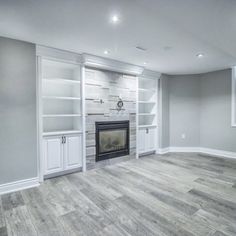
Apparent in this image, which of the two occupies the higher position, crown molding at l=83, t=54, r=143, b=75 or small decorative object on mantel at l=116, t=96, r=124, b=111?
crown molding at l=83, t=54, r=143, b=75

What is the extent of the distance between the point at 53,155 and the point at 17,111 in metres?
1.06

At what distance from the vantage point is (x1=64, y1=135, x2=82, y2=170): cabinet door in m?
3.48

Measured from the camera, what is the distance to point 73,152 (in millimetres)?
3568

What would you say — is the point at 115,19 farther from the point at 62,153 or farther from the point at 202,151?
the point at 202,151

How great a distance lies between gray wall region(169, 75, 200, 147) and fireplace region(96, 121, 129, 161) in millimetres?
1934

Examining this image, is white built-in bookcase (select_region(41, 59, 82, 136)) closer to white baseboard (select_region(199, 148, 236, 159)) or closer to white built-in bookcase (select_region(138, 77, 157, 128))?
white built-in bookcase (select_region(138, 77, 157, 128))

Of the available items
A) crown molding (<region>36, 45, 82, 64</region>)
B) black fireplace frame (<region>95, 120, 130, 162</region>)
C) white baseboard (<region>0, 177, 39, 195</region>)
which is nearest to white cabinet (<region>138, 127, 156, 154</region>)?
black fireplace frame (<region>95, 120, 130, 162</region>)

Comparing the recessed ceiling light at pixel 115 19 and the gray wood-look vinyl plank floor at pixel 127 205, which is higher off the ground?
the recessed ceiling light at pixel 115 19

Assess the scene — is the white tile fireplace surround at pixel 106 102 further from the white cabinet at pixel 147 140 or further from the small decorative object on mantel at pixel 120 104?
the white cabinet at pixel 147 140

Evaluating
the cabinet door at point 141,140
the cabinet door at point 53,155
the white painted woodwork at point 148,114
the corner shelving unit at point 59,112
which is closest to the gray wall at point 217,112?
the white painted woodwork at point 148,114

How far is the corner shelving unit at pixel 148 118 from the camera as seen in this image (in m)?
4.86

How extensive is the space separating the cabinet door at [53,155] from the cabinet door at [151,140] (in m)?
2.62

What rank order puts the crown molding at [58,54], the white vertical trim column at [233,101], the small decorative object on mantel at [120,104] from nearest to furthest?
the crown molding at [58,54] < the small decorative object on mantel at [120,104] < the white vertical trim column at [233,101]

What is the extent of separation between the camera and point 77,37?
2.71 metres
